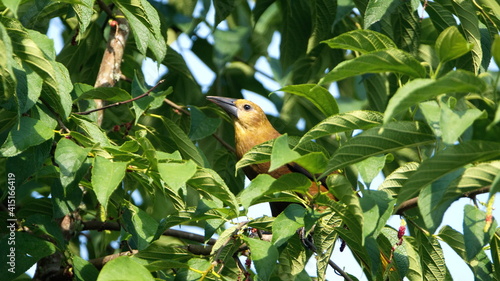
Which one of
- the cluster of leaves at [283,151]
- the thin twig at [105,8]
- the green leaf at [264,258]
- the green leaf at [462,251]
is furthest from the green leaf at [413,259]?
the thin twig at [105,8]

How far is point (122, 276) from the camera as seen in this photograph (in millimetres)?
1717

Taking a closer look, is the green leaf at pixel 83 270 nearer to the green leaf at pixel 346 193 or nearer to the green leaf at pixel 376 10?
the green leaf at pixel 346 193

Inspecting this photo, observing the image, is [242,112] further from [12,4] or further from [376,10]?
[12,4]

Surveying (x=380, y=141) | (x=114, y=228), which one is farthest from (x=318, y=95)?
(x=114, y=228)

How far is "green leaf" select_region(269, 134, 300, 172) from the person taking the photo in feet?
5.29

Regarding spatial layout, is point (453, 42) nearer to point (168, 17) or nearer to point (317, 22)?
point (317, 22)

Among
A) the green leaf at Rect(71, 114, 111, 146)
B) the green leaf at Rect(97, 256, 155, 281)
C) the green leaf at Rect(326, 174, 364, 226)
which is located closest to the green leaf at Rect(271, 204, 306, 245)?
the green leaf at Rect(326, 174, 364, 226)

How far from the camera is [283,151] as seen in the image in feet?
5.40

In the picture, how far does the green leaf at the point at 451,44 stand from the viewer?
166 centimetres

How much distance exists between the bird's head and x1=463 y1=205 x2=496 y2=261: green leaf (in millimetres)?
2486

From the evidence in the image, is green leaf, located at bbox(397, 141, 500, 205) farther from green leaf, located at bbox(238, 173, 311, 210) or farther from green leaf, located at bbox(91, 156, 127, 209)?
green leaf, located at bbox(91, 156, 127, 209)

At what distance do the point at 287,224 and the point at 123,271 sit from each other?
50cm

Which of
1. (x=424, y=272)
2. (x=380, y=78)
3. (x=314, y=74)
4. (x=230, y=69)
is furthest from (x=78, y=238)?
(x=424, y=272)

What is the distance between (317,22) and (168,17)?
904 mm
